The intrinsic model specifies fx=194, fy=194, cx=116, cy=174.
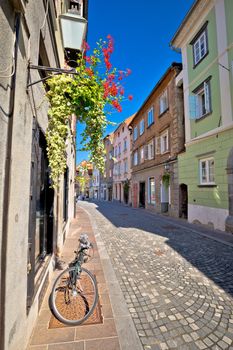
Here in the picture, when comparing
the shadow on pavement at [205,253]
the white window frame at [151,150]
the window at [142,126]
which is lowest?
the shadow on pavement at [205,253]

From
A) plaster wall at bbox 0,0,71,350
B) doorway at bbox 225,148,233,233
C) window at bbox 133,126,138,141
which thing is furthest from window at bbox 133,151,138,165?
plaster wall at bbox 0,0,71,350

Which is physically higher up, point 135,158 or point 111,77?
point 135,158

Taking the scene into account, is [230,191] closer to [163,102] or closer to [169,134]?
[169,134]

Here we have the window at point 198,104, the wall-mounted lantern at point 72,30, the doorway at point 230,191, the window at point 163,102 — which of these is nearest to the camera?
the wall-mounted lantern at point 72,30

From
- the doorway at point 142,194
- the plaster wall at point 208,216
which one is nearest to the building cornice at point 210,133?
the plaster wall at point 208,216

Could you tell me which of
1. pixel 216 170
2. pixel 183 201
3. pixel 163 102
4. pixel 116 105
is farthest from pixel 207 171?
pixel 116 105

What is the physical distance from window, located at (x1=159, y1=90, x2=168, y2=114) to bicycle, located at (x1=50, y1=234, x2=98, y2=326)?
13224mm

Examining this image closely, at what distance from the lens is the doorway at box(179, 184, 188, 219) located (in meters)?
11.9

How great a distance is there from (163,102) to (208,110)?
20.0 feet

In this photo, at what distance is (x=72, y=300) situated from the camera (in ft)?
9.86

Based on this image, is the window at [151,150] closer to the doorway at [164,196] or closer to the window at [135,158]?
the doorway at [164,196]

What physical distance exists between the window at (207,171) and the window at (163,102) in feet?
19.7

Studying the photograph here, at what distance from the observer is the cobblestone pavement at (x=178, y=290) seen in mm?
2377

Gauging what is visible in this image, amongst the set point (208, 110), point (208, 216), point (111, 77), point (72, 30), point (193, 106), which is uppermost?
point (193, 106)
